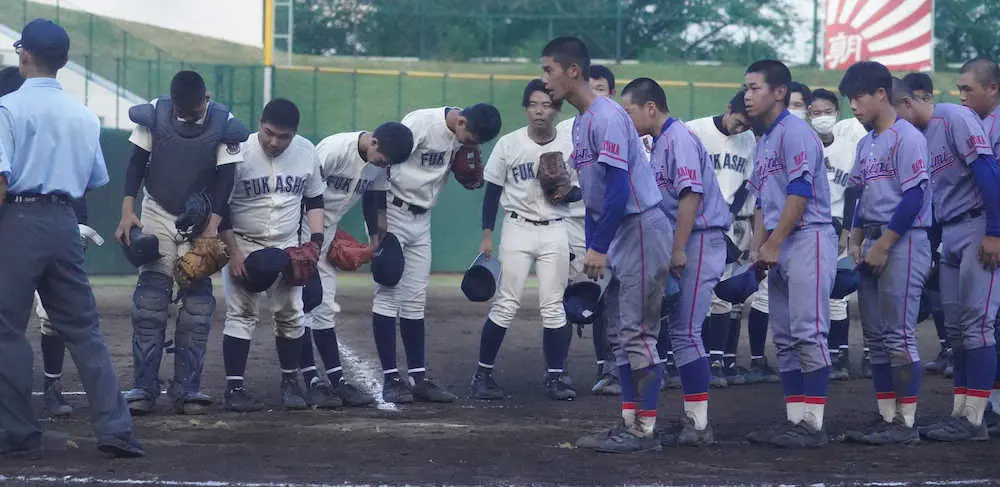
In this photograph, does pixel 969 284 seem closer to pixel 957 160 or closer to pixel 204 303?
pixel 957 160

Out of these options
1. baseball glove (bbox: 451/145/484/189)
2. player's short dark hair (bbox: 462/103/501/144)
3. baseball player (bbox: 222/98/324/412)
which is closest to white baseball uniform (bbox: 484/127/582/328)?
baseball glove (bbox: 451/145/484/189)

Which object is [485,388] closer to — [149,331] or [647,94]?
[149,331]

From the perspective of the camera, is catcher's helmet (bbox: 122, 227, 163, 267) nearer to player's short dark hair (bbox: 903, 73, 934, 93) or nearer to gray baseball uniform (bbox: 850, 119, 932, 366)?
gray baseball uniform (bbox: 850, 119, 932, 366)

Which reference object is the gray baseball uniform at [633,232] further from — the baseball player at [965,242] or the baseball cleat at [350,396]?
the baseball cleat at [350,396]

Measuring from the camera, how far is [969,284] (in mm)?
7262

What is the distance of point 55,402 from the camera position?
25.0 feet

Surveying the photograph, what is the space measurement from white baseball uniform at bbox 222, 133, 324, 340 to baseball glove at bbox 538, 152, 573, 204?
1.67 m

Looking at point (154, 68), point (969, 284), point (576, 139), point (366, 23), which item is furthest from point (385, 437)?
point (366, 23)

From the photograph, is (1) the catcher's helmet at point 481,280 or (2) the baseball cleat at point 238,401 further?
(1) the catcher's helmet at point 481,280

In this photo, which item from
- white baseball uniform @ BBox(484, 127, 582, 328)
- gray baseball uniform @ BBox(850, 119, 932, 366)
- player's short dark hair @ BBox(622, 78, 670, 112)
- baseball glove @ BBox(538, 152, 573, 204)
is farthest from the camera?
white baseball uniform @ BBox(484, 127, 582, 328)

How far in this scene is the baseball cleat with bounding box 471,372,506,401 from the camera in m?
8.60

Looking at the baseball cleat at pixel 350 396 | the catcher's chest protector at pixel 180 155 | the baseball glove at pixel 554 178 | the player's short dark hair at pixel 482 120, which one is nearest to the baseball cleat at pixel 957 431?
the baseball glove at pixel 554 178

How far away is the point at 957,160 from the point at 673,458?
2515 mm

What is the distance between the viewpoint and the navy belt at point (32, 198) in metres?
6.11
